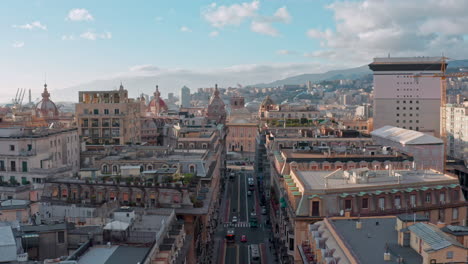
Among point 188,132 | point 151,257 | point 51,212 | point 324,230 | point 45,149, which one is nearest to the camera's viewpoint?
point 151,257

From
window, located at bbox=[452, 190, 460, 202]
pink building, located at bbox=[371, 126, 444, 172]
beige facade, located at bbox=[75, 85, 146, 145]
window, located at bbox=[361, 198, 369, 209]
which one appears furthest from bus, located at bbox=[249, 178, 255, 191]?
window, located at bbox=[361, 198, 369, 209]

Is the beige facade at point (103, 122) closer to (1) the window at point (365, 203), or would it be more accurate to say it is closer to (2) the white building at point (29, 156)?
(2) the white building at point (29, 156)

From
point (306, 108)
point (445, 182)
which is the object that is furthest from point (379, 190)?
point (306, 108)

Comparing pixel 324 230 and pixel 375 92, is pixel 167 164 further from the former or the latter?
pixel 375 92

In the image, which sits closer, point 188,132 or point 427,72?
point 188,132

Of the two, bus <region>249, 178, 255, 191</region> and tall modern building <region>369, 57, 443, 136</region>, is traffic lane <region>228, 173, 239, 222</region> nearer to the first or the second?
bus <region>249, 178, 255, 191</region>

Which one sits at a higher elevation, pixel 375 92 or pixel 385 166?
pixel 375 92

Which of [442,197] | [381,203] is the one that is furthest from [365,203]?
[442,197]

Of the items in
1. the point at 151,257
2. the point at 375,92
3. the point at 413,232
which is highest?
the point at 375,92
